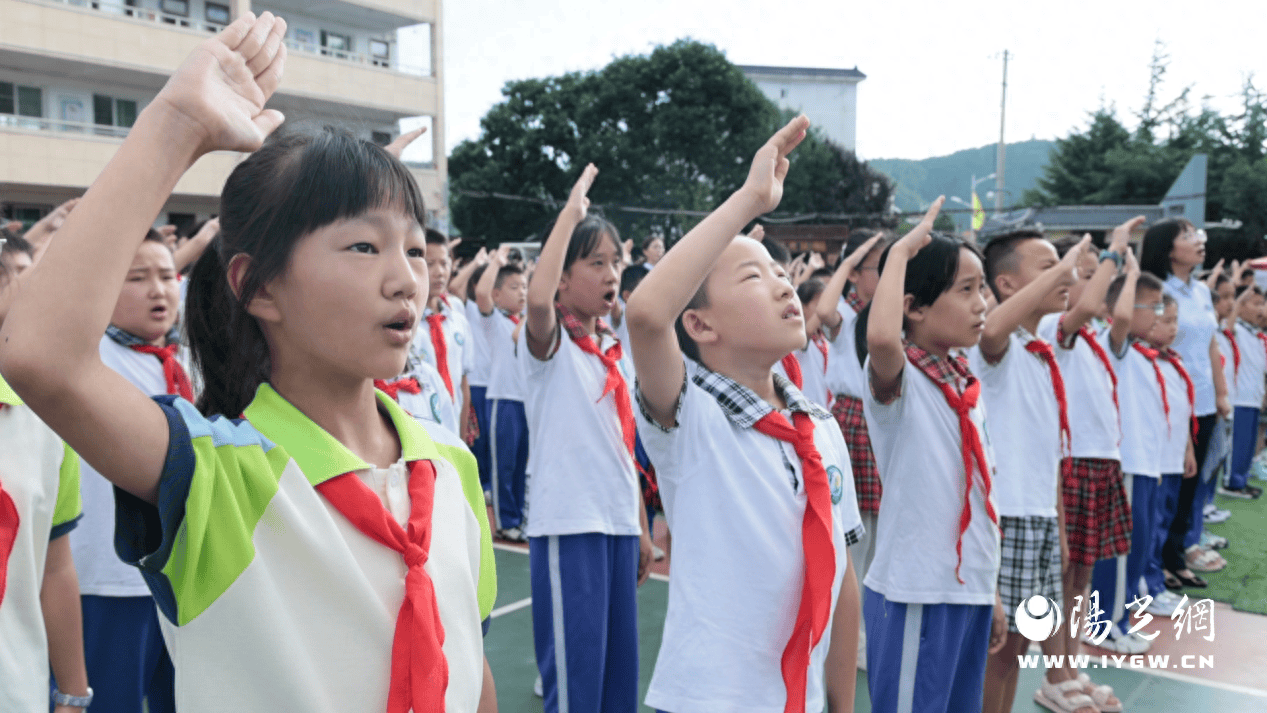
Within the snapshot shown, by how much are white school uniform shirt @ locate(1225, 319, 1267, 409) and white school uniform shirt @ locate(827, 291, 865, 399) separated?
4680 millimetres

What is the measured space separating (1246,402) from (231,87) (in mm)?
9053

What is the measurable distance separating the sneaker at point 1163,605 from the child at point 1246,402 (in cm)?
376

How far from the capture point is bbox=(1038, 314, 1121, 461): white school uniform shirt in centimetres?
409

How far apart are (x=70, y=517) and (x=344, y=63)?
64.4 ft

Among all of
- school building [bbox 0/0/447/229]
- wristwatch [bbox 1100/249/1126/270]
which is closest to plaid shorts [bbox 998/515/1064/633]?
wristwatch [bbox 1100/249/1126/270]

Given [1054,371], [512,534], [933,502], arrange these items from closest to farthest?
[933,502] → [1054,371] → [512,534]

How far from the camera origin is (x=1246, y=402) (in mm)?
7980

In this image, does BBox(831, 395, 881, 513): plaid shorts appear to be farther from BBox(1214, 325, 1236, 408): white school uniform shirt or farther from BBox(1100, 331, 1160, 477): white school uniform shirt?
BBox(1214, 325, 1236, 408): white school uniform shirt

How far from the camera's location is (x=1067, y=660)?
A: 370 cm

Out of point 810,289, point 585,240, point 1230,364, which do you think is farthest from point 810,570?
point 1230,364

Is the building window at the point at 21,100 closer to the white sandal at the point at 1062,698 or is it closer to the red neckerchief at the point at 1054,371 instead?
the red neckerchief at the point at 1054,371

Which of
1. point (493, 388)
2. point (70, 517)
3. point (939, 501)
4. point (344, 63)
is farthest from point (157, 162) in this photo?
point (344, 63)

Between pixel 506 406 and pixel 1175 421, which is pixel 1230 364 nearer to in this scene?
pixel 1175 421

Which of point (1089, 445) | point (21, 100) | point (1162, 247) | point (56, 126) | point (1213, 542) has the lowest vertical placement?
point (1213, 542)
